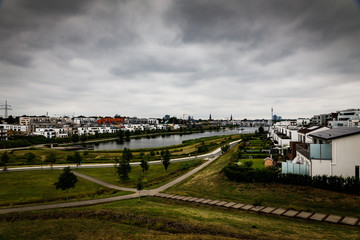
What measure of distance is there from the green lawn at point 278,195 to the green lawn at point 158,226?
11.7 feet

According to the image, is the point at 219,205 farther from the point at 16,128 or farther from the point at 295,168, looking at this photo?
the point at 16,128

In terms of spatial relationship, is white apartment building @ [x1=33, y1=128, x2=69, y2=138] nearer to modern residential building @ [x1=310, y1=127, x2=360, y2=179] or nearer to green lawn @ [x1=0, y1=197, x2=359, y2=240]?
green lawn @ [x1=0, y1=197, x2=359, y2=240]

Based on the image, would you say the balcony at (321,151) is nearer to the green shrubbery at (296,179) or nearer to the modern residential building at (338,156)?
the modern residential building at (338,156)

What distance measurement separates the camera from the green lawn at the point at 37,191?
966 inches

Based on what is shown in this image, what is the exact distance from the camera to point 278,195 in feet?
69.8

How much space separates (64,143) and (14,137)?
2211cm

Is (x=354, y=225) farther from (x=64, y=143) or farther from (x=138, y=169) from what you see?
(x=64, y=143)

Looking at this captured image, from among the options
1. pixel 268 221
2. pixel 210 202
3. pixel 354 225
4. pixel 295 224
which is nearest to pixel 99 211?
pixel 210 202

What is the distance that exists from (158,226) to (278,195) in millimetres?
13990

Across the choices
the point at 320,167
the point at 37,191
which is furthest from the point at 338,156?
the point at 37,191

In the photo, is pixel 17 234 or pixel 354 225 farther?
pixel 354 225

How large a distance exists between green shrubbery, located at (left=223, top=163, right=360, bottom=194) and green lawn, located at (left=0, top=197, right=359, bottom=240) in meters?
7.64

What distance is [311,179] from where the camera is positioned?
72.0 ft

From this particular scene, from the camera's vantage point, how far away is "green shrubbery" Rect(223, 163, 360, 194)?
19.5 m
